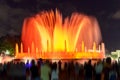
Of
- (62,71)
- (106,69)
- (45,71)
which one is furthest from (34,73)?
(62,71)

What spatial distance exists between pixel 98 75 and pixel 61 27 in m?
47.2

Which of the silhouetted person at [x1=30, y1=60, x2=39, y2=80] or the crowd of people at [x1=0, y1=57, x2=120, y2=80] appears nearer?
the crowd of people at [x1=0, y1=57, x2=120, y2=80]

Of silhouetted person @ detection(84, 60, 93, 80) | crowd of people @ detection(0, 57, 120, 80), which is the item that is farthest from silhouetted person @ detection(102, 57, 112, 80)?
silhouetted person @ detection(84, 60, 93, 80)

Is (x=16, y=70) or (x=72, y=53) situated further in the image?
(x=72, y=53)

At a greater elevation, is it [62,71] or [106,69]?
[106,69]

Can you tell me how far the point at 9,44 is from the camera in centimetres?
14000

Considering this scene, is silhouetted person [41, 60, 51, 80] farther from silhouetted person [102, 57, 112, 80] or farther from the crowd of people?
silhouetted person [102, 57, 112, 80]

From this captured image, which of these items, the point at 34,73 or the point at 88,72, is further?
the point at 88,72

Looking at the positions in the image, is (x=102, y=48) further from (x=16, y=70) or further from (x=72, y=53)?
(x=16, y=70)

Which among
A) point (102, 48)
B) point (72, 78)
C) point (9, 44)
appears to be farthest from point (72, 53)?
point (9, 44)

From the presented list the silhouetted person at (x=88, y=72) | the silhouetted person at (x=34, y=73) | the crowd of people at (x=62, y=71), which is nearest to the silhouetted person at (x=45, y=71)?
the crowd of people at (x=62, y=71)

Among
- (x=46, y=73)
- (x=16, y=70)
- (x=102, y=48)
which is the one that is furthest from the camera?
(x=102, y=48)

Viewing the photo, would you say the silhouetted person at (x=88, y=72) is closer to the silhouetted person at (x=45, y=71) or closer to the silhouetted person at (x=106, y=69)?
the silhouetted person at (x=106, y=69)

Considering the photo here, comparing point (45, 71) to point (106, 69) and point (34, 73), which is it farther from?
point (106, 69)
